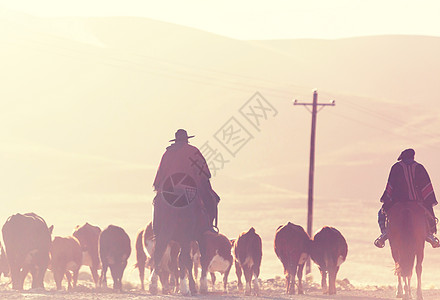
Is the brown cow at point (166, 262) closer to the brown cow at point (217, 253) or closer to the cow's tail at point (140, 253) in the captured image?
the cow's tail at point (140, 253)

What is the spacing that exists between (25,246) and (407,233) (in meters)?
6.79

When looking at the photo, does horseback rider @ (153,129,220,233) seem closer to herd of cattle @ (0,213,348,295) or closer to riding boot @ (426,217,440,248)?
herd of cattle @ (0,213,348,295)

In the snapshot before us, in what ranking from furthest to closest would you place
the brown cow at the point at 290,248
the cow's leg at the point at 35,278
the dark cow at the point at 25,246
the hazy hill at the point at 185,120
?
1. the hazy hill at the point at 185,120
2. the brown cow at the point at 290,248
3. the cow's leg at the point at 35,278
4. the dark cow at the point at 25,246

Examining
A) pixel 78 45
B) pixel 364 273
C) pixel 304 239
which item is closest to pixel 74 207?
pixel 364 273

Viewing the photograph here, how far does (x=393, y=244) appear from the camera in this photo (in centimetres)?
1741

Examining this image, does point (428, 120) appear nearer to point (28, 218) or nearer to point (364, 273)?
point (364, 273)

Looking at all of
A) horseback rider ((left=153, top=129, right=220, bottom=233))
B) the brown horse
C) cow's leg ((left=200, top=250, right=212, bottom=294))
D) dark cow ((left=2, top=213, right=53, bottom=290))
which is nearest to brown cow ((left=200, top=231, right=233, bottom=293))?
cow's leg ((left=200, top=250, right=212, bottom=294))

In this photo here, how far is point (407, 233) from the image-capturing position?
17.2 metres

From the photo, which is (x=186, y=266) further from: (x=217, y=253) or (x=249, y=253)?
(x=249, y=253)

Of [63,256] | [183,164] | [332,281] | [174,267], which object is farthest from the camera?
[63,256]

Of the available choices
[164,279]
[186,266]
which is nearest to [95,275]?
[164,279]

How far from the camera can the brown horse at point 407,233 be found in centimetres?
1722

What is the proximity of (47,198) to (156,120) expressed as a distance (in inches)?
2170

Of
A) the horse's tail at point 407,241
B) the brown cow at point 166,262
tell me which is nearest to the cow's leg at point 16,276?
the brown cow at point 166,262
